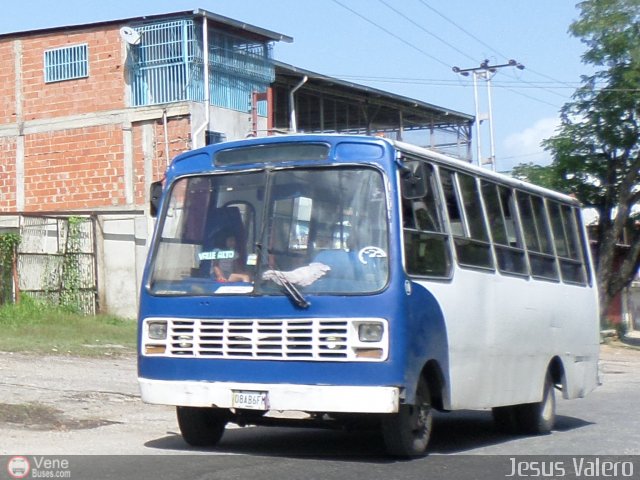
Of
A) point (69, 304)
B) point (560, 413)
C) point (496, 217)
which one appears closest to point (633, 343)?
point (69, 304)

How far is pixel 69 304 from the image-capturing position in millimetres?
27094

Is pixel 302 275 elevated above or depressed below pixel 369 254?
below

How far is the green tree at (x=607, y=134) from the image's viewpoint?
33.1 metres

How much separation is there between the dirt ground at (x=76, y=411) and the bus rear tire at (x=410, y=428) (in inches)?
70.9

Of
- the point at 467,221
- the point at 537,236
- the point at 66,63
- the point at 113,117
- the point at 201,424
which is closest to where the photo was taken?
the point at 201,424

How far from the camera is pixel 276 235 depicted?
9445 mm

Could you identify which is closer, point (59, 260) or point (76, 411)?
point (76, 411)

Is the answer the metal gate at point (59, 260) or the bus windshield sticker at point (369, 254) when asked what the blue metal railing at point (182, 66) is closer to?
the metal gate at point (59, 260)

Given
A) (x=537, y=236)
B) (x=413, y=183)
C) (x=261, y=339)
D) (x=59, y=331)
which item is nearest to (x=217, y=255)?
(x=261, y=339)

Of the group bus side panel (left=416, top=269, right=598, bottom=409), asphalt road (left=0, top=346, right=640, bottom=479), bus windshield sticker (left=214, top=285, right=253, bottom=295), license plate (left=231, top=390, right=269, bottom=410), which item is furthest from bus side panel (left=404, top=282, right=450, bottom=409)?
bus windshield sticker (left=214, top=285, right=253, bottom=295)

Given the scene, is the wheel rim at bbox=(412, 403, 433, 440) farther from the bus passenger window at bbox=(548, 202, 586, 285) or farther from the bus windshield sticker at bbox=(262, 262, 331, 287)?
the bus passenger window at bbox=(548, 202, 586, 285)

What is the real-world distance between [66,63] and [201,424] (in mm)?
21158

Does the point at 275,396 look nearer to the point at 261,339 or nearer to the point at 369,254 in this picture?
the point at 261,339

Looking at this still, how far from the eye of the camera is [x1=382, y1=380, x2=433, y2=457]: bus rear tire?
920 cm
